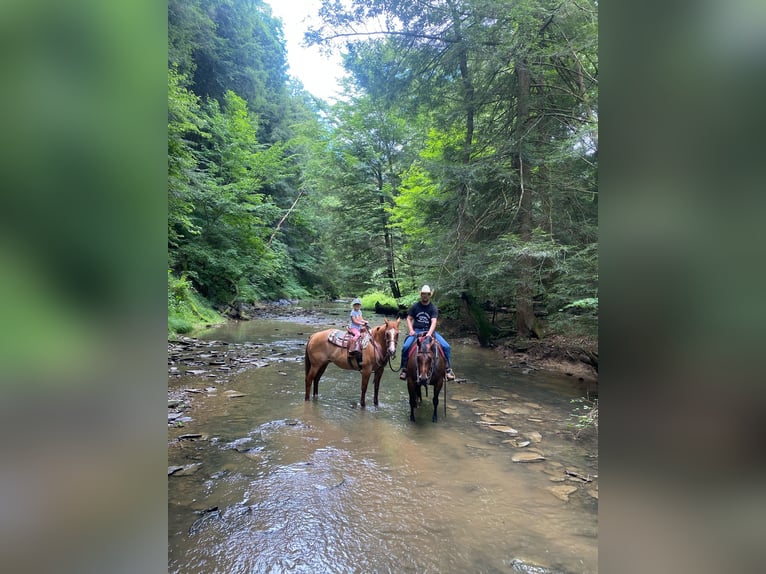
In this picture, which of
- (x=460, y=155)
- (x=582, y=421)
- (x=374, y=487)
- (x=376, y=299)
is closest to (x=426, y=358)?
(x=374, y=487)

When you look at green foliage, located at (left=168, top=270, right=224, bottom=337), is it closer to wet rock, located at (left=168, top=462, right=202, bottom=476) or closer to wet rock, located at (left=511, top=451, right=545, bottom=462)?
wet rock, located at (left=168, top=462, right=202, bottom=476)

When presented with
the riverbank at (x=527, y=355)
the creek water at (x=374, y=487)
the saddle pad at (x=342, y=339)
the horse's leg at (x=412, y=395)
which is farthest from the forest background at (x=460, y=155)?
the saddle pad at (x=342, y=339)

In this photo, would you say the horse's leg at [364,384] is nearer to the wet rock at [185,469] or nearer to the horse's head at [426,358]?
the horse's head at [426,358]

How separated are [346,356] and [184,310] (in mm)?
9529

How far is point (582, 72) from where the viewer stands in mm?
7457

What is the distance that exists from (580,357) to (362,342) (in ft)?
20.0

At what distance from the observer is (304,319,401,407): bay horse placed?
6.77m

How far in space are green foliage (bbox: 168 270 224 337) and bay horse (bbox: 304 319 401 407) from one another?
6.49 meters

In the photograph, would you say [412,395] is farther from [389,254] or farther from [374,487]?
[389,254]

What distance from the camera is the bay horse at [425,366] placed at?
584cm
